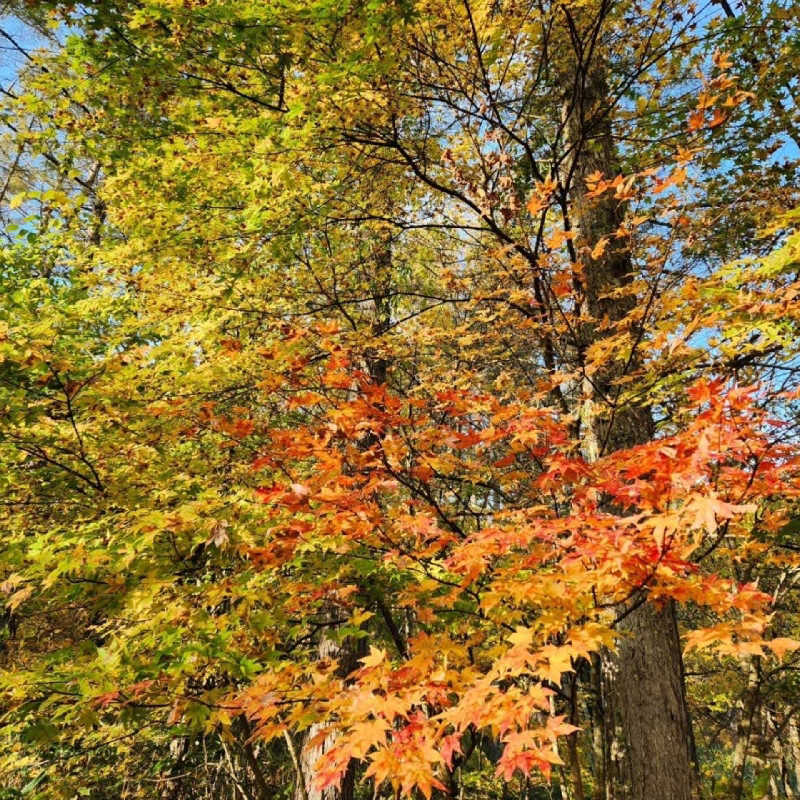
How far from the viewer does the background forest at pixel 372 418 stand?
8.16 ft

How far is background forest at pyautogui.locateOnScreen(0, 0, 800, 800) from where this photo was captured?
2.49 m

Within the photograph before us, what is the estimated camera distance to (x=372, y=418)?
322cm

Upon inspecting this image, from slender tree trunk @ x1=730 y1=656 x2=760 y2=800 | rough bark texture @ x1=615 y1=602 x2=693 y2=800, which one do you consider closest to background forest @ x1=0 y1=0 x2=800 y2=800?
rough bark texture @ x1=615 y1=602 x2=693 y2=800

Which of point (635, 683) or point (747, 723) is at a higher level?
point (635, 683)

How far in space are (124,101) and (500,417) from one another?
13.5 feet

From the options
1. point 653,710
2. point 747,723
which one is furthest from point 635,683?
point 747,723

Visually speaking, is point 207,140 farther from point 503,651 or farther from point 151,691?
point 503,651

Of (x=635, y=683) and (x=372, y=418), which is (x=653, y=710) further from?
(x=372, y=418)

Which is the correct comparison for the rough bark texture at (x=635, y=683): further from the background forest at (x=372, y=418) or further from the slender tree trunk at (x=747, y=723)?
the slender tree trunk at (x=747, y=723)

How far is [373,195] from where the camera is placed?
19.2 ft

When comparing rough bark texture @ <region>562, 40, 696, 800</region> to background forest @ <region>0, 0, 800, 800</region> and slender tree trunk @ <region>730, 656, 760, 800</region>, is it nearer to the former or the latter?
background forest @ <region>0, 0, 800, 800</region>

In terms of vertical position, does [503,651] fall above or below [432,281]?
below

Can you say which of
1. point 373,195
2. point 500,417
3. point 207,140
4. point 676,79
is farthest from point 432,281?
point 500,417

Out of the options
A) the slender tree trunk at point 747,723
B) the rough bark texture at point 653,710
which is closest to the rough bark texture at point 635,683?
the rough bark texture at point 653,710
